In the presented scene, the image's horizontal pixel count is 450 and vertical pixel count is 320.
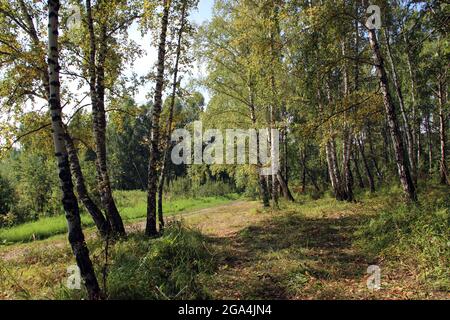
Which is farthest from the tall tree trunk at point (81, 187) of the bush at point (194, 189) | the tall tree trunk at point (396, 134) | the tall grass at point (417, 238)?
the bush at point (194, 189)

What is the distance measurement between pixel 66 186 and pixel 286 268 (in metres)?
4.65

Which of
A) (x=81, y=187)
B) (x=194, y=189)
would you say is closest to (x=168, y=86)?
(x=81, y=187)

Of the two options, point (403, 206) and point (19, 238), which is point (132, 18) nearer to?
point (403, 206)

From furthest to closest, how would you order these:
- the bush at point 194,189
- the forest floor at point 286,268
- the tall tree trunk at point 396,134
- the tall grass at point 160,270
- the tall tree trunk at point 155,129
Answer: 1. the bush at point 194,189
2. the tall tree trunk at point 155,129
3. the tall tree trunk at point 396,134
4. the forest floor at point 286,268
5. the tall grass at point 160,270

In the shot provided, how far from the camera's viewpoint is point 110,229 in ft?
35.5

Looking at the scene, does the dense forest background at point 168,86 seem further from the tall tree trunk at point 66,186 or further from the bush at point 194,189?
the bush at point 194,189

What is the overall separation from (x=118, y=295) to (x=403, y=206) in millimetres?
7543

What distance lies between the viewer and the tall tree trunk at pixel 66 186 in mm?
5055

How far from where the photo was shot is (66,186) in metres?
5.07

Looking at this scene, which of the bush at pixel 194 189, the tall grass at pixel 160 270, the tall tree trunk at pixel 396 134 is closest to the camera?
the tall grass at pixel 160 270

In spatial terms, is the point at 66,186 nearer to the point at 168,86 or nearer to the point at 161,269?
the point at 161,269

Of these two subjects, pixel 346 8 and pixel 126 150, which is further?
pixel 126 150

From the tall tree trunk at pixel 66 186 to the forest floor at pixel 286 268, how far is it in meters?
1.31
